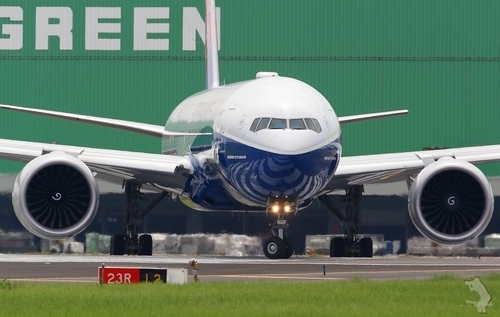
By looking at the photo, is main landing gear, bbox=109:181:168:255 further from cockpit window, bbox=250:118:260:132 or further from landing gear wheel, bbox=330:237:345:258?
cockpit window, bbox=250:118:260:132

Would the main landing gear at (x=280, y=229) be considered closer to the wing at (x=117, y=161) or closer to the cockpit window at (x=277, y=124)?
the cockpit window at (x=277, y=124)

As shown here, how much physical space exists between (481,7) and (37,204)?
1886 centimetres

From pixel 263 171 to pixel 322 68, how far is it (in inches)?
606

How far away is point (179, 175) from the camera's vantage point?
29.4 m

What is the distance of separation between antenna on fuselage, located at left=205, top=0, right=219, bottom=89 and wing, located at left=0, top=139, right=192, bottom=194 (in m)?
5.75

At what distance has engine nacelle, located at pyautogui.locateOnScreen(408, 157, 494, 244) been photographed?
1077 inches

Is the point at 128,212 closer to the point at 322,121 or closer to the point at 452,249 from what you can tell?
the point at 322,121

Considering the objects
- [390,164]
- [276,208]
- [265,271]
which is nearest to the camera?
[265,271]

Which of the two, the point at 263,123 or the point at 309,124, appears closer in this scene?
the point at 309,124

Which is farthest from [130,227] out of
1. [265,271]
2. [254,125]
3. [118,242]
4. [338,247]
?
[265,271]

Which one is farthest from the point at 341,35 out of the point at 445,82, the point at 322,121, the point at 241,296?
the point at 241,296

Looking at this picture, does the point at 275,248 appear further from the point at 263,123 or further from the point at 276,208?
the point at 263,123

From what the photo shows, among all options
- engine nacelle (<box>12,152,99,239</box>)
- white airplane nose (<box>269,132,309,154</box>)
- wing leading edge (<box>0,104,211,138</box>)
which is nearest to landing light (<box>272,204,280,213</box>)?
white airplane nose (<box>269,132,309,154</box>)

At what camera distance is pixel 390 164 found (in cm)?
2933
